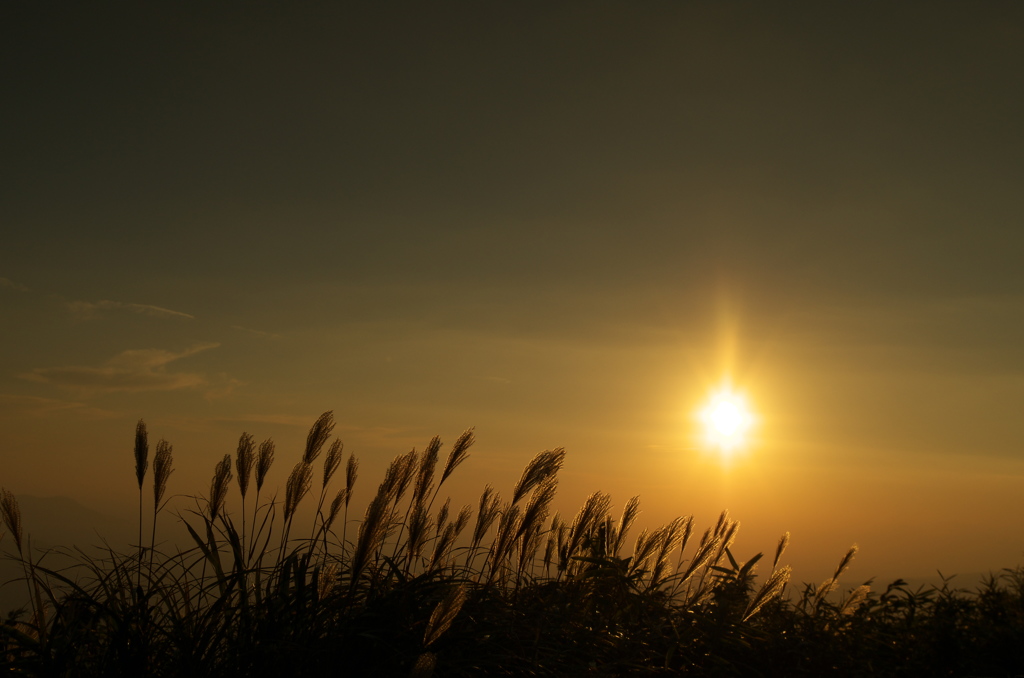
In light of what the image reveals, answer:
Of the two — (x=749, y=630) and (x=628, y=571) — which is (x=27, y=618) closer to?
(x=628, y=571)

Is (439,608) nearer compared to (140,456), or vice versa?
(439,608)

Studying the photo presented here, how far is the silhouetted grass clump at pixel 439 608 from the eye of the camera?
8.09 feet

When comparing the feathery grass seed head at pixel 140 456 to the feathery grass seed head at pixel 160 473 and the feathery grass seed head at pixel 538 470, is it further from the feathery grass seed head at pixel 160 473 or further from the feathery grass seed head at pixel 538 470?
the feathery grass seed head at pixel 538 470

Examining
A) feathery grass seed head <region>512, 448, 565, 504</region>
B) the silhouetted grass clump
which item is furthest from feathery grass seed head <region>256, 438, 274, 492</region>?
feathery grass seed head <region>512, 448, 565, 504</region>

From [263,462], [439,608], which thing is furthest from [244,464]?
[439,608]

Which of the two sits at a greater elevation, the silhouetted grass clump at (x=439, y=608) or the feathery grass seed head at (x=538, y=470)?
the feathery grass seed head at (x=538, y=470)

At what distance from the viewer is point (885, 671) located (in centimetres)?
315

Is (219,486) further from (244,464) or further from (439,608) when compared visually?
(439,608)

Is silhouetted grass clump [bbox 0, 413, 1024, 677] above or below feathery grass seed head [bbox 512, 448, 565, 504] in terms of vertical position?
below

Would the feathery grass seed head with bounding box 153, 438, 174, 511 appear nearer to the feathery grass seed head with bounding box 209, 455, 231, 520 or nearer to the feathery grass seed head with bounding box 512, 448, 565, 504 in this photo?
the feathery grass seed head with bounding box 209, 455, 231, 520

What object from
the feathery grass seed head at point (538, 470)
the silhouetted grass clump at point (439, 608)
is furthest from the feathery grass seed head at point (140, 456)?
the feathery grass seed head at point (538, 470)

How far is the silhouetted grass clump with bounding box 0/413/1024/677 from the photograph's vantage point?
2.47 meters

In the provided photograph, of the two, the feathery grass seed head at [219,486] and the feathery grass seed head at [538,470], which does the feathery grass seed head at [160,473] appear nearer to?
the feathery grass seed head at [219,486]

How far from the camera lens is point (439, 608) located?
1.90 metres
